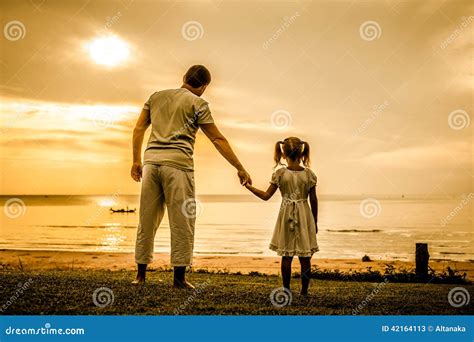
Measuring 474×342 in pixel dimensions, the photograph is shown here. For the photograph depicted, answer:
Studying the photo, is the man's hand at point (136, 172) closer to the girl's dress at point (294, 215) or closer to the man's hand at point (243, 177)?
the man's hand at point (243, 177)

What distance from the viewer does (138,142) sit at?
5293 millimetres

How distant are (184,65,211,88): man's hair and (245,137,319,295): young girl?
3.60ft

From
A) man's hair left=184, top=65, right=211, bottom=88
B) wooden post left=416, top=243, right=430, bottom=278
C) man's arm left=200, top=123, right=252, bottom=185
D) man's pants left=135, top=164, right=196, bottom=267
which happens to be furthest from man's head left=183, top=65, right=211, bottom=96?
wooden post left=416, top=243, right=430, bottom=278

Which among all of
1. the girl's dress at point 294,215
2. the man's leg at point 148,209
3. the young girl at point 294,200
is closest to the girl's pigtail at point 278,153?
the young girl at point 294,200

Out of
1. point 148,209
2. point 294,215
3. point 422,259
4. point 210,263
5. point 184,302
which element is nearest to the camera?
point 184,302

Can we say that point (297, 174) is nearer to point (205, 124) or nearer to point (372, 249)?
point (205, 124)

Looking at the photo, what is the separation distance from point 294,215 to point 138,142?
188cm

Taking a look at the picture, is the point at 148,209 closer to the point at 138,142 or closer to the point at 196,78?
the point at 138,142

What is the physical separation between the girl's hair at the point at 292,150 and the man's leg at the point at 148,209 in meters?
1.39

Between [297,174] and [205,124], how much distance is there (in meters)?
1.20

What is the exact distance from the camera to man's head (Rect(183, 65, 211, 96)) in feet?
17.4

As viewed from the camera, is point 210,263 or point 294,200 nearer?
point 294,200

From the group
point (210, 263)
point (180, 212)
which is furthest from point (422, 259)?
point (210, 263)

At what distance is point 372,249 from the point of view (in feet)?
78.1
